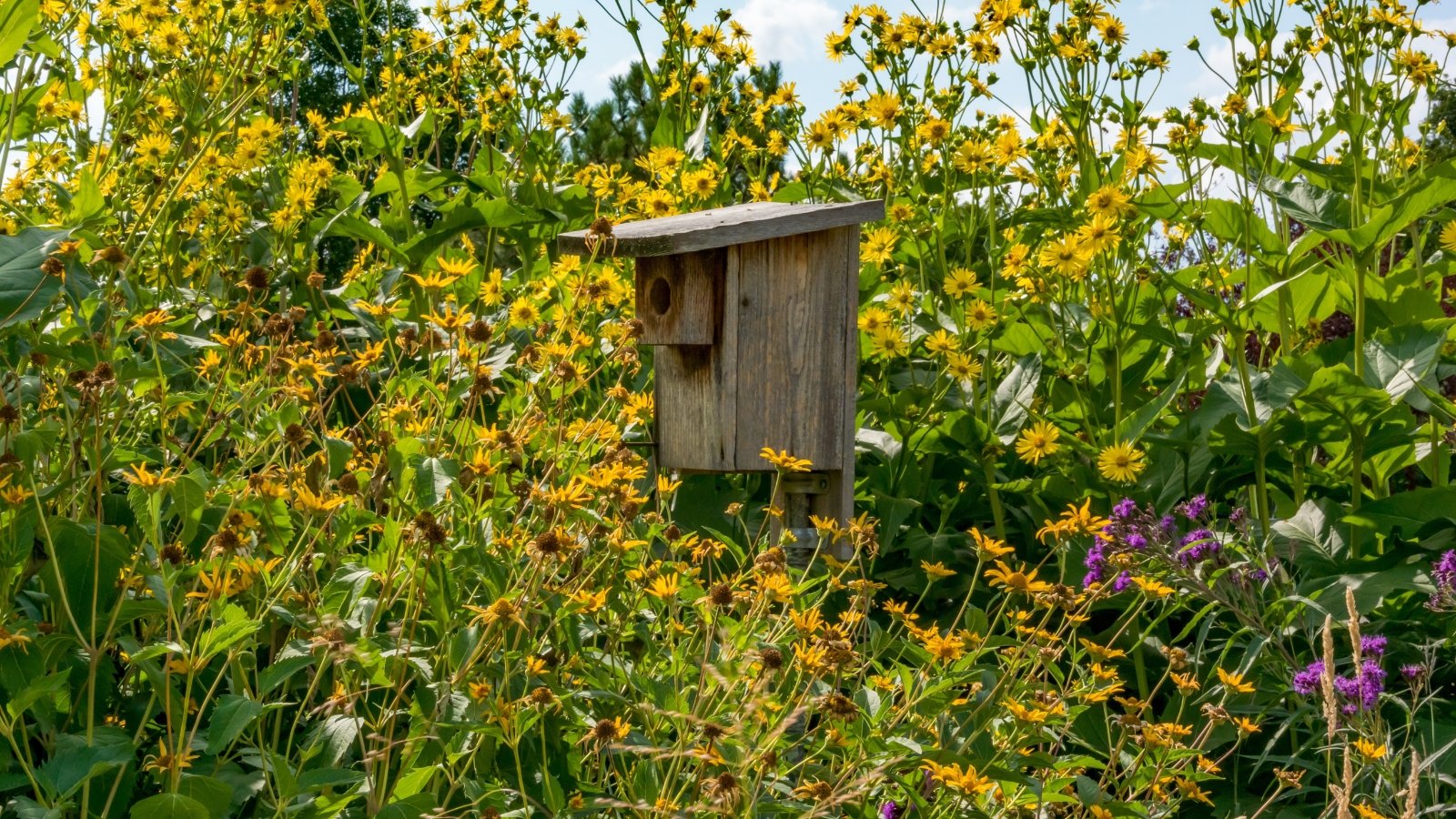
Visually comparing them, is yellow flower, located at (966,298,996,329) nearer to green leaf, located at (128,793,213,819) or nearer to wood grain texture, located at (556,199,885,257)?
wood grain texture, located at (556,199,885,257)

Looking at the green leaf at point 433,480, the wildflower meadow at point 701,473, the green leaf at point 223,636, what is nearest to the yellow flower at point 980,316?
the wildflower meadow at point 701,473

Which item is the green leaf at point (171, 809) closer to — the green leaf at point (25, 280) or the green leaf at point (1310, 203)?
the green leaf at point (25, 280)

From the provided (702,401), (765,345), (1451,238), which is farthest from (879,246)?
(1451,238)

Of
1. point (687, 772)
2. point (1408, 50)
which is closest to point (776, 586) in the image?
point (687, 772)

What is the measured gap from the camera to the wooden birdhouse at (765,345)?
8.98 feet

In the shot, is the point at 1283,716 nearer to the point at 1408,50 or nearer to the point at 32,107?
the point at 1408,50

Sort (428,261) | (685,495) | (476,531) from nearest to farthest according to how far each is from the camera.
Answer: (476,531) < (685,495) < (428,261)

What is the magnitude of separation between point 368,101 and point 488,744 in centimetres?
254

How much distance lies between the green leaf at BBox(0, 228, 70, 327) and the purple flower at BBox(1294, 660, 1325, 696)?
191 centimetres

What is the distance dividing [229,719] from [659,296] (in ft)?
5.28

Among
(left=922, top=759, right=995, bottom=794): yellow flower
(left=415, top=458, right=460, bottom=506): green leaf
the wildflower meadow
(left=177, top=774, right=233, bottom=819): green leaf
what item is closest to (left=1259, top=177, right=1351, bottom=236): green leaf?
the wildflower meadow

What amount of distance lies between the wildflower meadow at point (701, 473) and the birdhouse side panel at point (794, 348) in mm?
41

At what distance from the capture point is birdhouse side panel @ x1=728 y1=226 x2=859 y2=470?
9.02 ft

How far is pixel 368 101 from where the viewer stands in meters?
3.80
